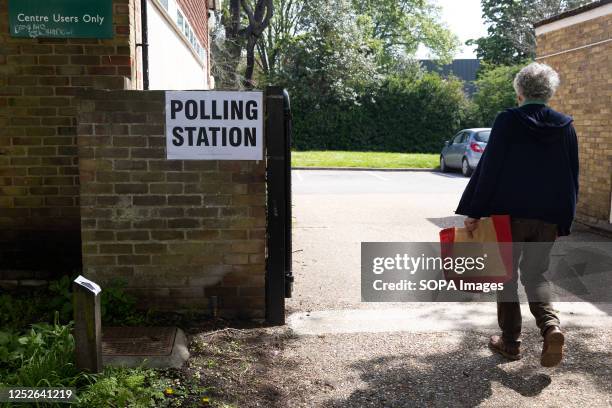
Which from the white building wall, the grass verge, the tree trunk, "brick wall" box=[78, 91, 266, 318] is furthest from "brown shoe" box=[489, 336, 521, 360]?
the tree trunk

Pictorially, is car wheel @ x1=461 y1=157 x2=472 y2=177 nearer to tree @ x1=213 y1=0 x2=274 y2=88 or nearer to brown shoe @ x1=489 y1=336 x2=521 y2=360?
tree @ x1=213 y1=0 x2=274 y2=88

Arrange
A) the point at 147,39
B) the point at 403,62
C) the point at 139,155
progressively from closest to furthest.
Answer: the point at 139,155, the point at 147,39, the point at 403,62

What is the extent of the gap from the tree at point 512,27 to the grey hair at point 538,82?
37.2 metres

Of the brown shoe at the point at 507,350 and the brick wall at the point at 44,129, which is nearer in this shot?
the brown shoe at the point at 507,350

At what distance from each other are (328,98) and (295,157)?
6202 mm

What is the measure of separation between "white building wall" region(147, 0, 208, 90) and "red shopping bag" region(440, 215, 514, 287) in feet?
12.7

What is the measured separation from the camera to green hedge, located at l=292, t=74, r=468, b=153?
28.9 metres

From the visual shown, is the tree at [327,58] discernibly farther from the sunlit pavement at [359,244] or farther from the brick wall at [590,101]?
the brick wall at [590,101]

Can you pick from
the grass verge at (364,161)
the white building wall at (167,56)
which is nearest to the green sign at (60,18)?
the white building wall at (167,56)

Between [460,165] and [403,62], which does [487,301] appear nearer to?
[460,165]

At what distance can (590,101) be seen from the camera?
923 cm

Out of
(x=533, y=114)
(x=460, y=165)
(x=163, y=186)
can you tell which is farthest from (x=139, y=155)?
(x=460, y=165)

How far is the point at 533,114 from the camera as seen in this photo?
4000mm

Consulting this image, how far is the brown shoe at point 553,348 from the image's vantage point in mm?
3779
